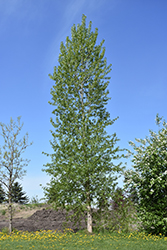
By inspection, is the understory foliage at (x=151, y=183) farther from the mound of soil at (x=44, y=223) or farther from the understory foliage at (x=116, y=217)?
the mound of soil at (x=44, y=223)

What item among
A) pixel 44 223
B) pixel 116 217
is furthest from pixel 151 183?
pixel 44 223

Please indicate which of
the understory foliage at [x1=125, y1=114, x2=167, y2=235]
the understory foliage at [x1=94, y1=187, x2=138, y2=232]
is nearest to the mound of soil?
the understory foliage at [x1=94, y1=187, x2=138, y2=232]

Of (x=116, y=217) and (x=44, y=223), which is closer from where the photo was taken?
(x=116, y=217)

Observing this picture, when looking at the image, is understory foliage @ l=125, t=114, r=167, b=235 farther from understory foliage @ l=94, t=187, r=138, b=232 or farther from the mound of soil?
the mound of soil

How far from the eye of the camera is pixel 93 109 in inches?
545

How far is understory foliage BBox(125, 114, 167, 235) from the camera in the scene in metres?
11.9

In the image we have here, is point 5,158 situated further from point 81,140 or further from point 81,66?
point 81,66

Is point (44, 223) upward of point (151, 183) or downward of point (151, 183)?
downward

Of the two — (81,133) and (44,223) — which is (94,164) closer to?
(81,133)

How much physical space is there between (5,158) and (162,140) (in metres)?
9.71

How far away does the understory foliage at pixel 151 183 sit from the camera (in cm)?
1192

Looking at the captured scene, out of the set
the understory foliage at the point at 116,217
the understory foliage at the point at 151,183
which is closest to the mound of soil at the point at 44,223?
the understory foliage at the point at 116,217

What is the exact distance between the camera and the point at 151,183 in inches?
460

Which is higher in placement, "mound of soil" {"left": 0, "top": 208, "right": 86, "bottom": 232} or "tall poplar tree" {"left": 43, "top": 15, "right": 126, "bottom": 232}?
"tall poplar tree" {"left": 43, "top": 15, "right": 126, "bottom": 232}
